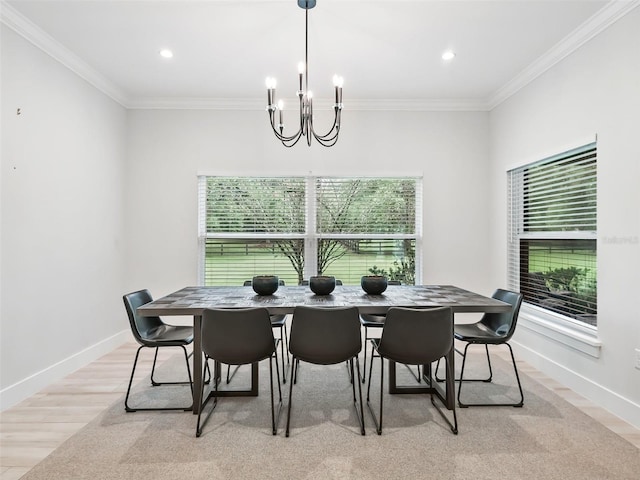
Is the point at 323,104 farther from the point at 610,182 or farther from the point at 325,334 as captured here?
the point at 325,334

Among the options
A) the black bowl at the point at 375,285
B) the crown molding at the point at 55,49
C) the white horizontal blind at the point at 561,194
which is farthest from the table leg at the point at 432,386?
the crown molding at the point at 55,49

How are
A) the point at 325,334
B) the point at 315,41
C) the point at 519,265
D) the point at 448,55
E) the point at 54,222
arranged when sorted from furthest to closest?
the point at 519,265
the point at 448,55
the point at 54,222
the point at 315,41
the point at 325,334

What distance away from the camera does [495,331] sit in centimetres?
296

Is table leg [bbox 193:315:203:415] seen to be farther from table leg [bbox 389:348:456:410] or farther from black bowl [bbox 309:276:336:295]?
table leg [bbox 389:348:456:410]

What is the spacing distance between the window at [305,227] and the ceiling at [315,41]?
3.54 ft

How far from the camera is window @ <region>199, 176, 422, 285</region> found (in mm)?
4414

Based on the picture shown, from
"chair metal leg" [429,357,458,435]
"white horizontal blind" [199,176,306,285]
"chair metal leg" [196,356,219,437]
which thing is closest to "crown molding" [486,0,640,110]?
"white horizontal blind" [199,176,306,285]

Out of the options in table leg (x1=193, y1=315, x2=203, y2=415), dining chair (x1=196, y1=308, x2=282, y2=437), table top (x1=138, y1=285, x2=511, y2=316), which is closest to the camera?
dining chair (x1=196, y1=308, x2=282, y2=437)

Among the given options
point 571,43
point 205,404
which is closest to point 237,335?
point 205,404

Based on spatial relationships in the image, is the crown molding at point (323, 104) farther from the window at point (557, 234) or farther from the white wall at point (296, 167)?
the window at point (557, 234)

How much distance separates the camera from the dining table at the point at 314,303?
238 centimetres

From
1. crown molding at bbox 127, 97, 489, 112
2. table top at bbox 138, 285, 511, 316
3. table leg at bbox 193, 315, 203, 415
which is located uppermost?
crown molding at bbox 127, 97, 489, 112

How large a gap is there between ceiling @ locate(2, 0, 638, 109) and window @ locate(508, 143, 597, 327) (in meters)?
0.98

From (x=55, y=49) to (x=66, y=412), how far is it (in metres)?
2.95
